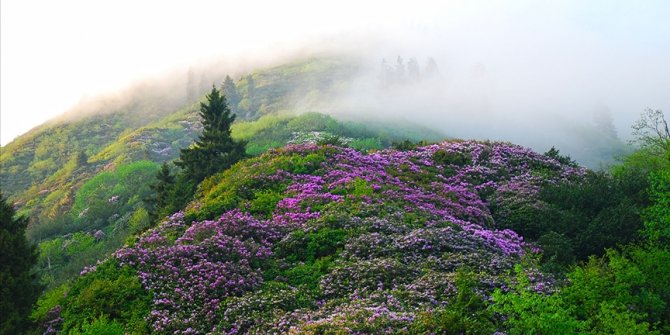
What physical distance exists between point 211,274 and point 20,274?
5739 millimetres

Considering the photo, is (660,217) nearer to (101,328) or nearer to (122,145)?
(101,328)

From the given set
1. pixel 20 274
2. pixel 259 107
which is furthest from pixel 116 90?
pixel 20 274

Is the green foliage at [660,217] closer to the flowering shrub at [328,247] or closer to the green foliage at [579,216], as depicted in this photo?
the green foliage at [579,216]

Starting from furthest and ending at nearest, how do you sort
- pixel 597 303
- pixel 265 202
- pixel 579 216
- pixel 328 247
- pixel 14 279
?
pixel 579 216, pixel 265 202, pixel 328 247, pixel 14 279, pixel 597 303

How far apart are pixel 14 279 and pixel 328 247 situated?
9.88 m

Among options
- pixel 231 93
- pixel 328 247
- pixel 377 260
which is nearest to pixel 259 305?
pixel 377 260

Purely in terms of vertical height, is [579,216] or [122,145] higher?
[122,145]

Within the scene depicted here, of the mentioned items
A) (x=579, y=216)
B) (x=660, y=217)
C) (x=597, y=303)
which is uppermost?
(x=597, y=303)

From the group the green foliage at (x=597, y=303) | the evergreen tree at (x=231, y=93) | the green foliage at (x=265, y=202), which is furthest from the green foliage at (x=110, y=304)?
the evergreen tree at (x=231, y=93)

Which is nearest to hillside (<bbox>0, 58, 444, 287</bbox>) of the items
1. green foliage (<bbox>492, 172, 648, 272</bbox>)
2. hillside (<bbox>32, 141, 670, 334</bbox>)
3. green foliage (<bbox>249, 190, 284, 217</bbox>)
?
green foliage (<bbox>249, 190, 284, 217</bbox>)

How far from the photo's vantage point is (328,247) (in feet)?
65.1

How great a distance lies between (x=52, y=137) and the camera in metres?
123

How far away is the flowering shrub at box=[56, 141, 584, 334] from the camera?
15.0 m

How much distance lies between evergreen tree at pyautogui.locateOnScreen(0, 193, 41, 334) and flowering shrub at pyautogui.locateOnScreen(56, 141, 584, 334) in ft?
9.97
